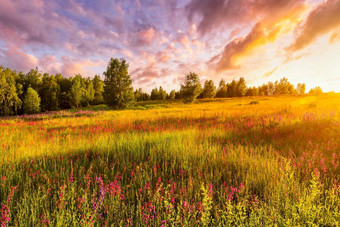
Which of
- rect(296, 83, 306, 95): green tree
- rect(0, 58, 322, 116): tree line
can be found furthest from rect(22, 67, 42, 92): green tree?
rect(296, 83, 306, 95): green tree

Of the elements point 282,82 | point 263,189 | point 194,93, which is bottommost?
point 263,189

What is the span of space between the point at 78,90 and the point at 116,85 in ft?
99.7

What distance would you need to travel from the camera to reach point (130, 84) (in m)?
30.8

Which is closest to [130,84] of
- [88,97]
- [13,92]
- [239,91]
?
[13,92]

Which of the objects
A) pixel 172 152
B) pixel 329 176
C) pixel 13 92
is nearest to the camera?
pixel 329 176

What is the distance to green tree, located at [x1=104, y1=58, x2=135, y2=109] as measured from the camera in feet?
98.0

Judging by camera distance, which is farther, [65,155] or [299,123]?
[299,123]

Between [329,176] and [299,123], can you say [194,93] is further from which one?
[329,176]

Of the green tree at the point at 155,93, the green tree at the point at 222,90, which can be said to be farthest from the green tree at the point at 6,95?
the green tree at the point at 222,90

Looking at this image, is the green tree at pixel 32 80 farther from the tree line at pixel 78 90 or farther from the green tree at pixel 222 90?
the green tree at pixel 222 90

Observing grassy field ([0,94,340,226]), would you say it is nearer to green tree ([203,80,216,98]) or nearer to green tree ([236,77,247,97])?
green tree ([203,80,216,98])

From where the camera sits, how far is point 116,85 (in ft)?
98.4

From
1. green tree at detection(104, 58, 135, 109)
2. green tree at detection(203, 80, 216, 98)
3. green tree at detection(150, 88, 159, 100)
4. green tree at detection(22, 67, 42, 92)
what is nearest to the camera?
green tree at detection(104, 58, 135, 109)

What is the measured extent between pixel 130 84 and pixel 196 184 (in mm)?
30684
